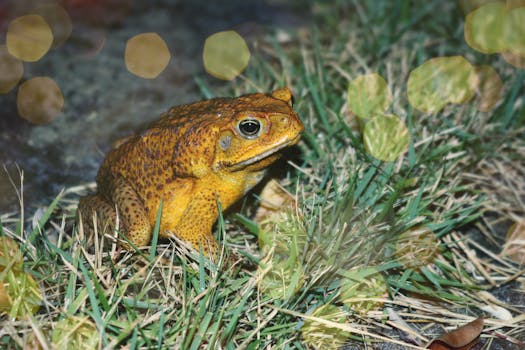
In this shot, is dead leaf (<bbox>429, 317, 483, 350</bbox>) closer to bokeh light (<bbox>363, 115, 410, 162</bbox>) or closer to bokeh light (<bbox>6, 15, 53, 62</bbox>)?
bokeh light (<bbox>363, 115, 410, 162</bbox>)

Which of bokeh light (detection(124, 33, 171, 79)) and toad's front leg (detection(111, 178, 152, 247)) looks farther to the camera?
bokeh light (detection(124, 33, 171, 79))

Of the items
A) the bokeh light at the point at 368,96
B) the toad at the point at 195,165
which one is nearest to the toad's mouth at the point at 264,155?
the toad at the point at 195,165

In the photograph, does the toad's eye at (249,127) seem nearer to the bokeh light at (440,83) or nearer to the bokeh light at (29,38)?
the bokeh light at (440,83)

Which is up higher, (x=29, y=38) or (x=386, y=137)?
(x=29, y=38)

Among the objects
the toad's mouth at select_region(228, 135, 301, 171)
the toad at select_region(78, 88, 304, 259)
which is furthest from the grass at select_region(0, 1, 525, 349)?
the toad's mouth at select_region(228, 135, 301, 171)

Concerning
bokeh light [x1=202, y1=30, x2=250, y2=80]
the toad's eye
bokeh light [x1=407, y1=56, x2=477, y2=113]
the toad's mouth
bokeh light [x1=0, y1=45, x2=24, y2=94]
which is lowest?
bokeh light [x1=407, y1=56, x2=477, y2=113]

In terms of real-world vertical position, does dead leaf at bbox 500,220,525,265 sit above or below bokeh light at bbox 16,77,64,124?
below

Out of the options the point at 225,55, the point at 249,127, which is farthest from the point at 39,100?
the point at 249,127

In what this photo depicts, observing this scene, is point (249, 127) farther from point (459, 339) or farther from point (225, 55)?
point (225, 55)
